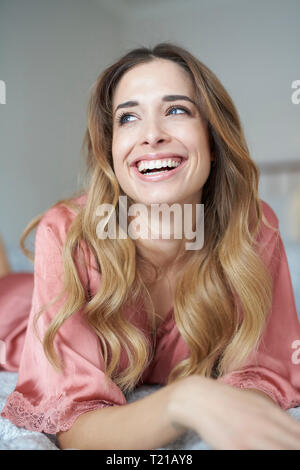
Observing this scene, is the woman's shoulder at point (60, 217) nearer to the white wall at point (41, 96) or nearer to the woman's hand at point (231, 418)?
the woman's hand at point (231, 418)

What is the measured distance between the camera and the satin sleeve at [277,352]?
3.53 ft

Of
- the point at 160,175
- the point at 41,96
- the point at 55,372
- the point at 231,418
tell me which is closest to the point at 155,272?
the point at 160,175

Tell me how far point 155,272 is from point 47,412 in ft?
1.45

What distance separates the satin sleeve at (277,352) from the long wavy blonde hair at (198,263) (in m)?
0.04

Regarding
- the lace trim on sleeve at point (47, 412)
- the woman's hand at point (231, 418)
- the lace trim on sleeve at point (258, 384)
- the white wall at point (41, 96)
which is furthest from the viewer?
the white wall at point (41, 96)

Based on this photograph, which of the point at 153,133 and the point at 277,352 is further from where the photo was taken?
the point at 277,352

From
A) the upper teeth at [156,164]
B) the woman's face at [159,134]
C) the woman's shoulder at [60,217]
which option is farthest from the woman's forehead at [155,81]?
the woman's shoulder at [60,217]

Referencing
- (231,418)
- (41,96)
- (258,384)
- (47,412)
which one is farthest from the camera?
(41,96)

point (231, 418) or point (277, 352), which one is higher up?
point (231, 418)

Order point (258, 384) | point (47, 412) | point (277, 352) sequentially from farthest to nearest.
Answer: point (277, 352)
point (258, 384)
point (47, 412)

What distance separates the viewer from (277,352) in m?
1.18

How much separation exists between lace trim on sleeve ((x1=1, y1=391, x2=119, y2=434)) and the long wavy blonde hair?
0.14 meters

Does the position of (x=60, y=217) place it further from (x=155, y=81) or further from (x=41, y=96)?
(x=41, y=96)
